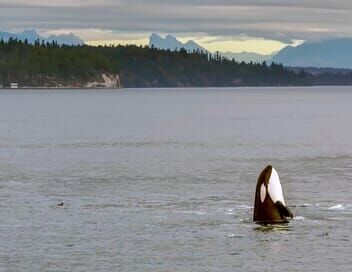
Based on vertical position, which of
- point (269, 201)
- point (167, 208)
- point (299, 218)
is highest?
point (269, 201)

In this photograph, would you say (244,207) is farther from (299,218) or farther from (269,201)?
(269,201)

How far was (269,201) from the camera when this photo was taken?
35.9 metres

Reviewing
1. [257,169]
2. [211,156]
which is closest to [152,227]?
[257,169]

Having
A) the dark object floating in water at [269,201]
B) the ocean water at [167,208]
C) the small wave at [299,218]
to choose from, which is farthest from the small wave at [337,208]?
the dark object floating in water at [269,201]

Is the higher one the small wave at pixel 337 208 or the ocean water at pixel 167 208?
the small wave at pixel 337 208

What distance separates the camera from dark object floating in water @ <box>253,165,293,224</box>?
35.5 m

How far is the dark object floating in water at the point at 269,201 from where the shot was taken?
3547cm

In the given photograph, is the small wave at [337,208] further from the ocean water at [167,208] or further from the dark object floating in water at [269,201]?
the dark object floating in water at [269,201]

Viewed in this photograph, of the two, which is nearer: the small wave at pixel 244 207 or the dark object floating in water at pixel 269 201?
the dark object floating in water at pixel 269 201

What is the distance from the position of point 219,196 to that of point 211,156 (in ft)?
77.5

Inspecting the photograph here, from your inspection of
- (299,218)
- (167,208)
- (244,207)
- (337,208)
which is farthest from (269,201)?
(167,208)

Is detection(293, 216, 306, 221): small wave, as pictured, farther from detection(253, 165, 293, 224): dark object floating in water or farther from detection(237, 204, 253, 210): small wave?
detection(237, 204, 253, 210): small wave

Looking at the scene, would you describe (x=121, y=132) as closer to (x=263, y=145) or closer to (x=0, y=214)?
(x=263, y=145)

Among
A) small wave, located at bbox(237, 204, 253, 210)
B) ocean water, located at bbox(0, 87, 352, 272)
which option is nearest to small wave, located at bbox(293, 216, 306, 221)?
ocean water, located at bbox(0, 87, 352, 272)
